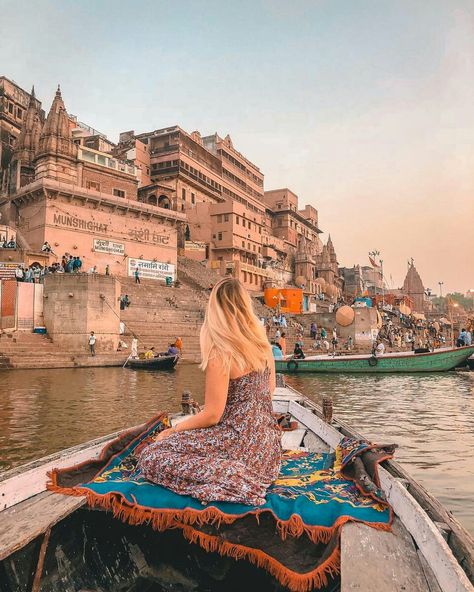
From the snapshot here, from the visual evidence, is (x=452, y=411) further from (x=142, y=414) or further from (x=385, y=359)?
(x=385, y=359)

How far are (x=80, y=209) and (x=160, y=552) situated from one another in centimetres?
3541

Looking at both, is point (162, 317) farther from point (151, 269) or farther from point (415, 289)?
point (415, 289)

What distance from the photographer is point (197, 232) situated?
5247 centimetres

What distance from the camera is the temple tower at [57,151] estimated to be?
119 feet

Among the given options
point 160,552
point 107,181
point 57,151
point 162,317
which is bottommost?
point 160,552

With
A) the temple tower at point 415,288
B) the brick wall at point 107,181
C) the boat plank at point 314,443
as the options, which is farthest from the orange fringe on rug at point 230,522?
the temple tower at point 415,288

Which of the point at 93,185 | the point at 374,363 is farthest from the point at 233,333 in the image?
the point at 93,185

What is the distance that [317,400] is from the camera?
13461 millimetres

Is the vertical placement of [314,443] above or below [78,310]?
below

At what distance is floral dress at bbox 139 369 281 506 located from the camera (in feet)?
9.11

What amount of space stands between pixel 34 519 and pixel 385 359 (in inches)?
839

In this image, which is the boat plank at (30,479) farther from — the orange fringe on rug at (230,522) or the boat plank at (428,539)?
the boat plank at (428,539)

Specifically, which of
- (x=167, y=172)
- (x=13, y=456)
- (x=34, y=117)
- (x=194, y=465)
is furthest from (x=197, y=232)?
(x=194, y=465)

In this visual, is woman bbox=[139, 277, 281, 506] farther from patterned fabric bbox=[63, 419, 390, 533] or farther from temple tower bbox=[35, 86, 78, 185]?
temple tower bbox=[35, 86, 78, 185]
